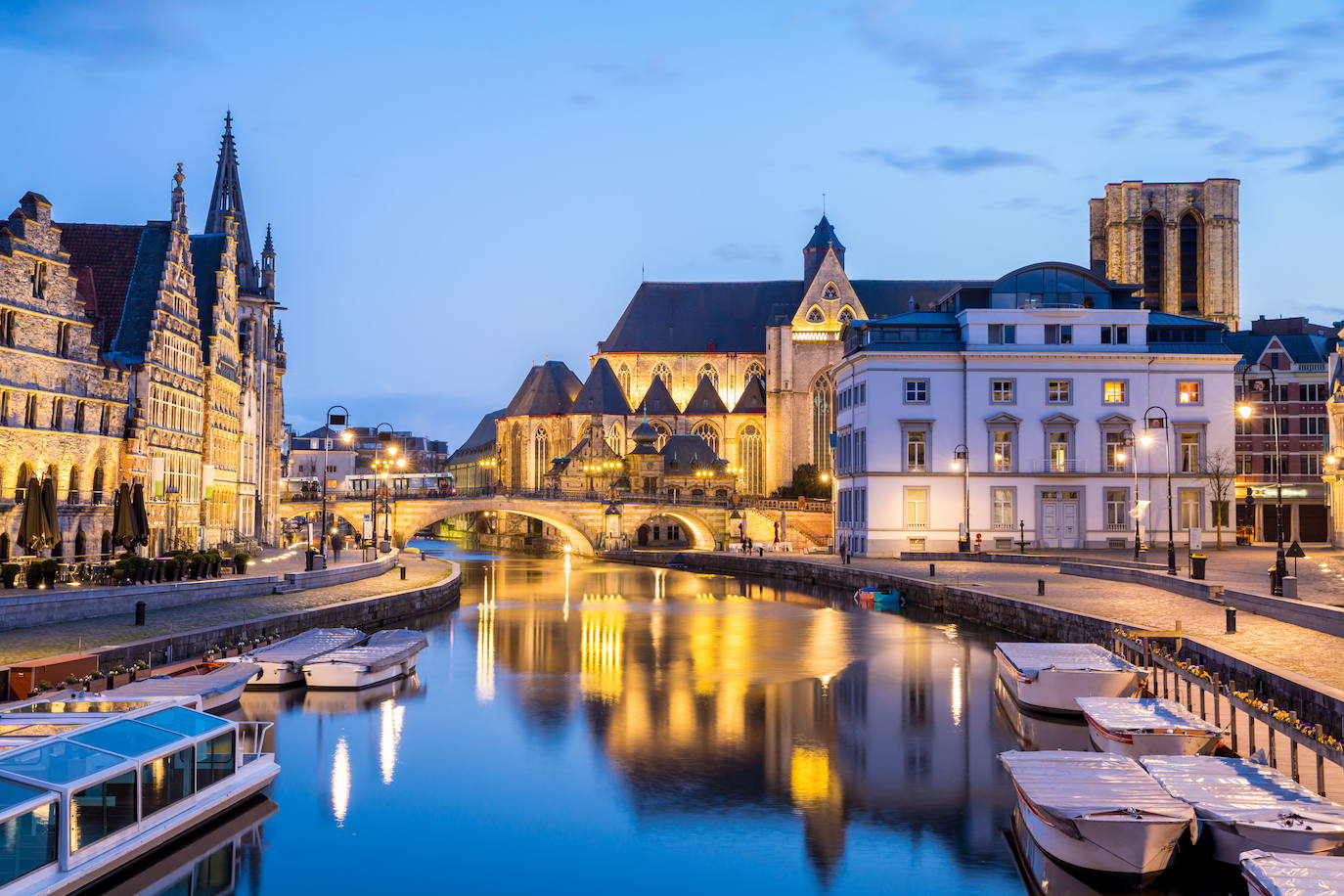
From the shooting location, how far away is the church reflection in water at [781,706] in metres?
21.6

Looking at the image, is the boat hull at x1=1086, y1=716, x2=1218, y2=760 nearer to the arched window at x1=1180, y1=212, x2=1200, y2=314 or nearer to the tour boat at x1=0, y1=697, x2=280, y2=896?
the tour boat at x1=0, y1=697, x2=280, y2=896

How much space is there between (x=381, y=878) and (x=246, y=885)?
1754mm

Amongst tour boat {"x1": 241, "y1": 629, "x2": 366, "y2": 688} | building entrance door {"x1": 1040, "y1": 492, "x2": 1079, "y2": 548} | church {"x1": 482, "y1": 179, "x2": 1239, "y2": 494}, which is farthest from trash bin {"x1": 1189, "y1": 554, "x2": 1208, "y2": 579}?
church {"x1": 482, "y1": 179, "x2": 1239, "y2": 494}

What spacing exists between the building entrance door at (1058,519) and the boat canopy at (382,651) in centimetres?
3809

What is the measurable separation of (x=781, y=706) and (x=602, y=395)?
88.9 m

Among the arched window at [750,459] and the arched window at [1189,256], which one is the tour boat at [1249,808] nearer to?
the arched window at [1189,256]

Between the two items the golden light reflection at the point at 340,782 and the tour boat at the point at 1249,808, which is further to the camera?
the golden light reflection at the point at 340,782

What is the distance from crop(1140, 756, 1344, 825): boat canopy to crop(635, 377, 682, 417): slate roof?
101519 mm

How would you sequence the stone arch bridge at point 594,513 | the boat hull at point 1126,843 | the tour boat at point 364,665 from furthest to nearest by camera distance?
the stone arch bridge at point 594,513 → the tour boat at point 364,665 → the boat hull at point 1126,843

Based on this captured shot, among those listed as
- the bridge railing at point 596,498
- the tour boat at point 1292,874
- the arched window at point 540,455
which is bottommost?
the tour boat at point 1292,874

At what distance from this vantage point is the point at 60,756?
15.4 meters

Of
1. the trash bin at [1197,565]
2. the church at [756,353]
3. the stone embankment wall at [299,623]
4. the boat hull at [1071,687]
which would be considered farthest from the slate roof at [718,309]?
the boat hull at [1071,687]

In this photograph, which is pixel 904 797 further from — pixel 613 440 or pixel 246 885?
pixel 613 440

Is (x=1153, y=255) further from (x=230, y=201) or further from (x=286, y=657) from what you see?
(x=286, y=657)
